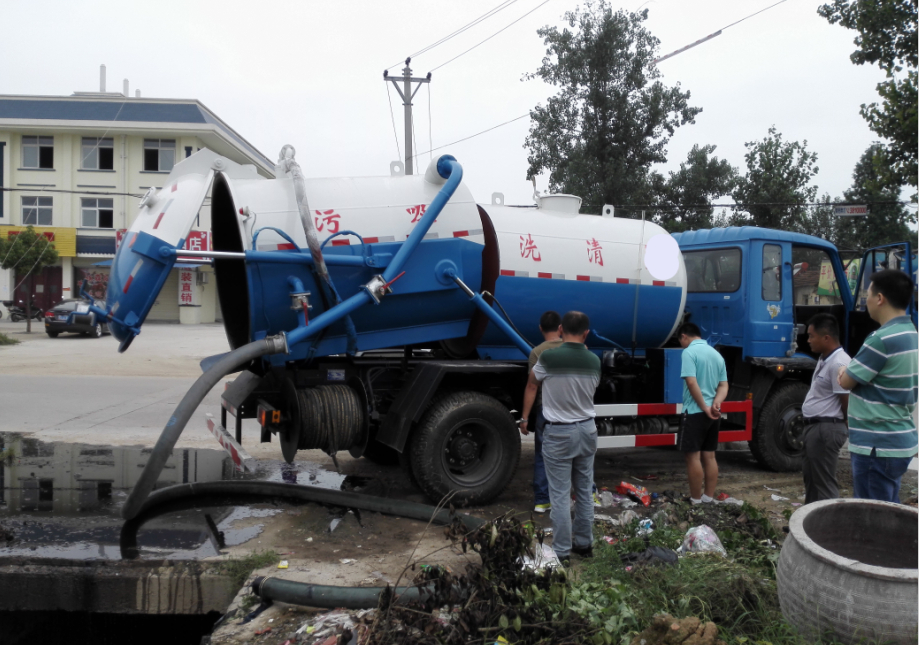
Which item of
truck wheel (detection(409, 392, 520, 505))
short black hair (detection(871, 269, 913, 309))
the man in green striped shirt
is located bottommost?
truck wheel (detection(409, 392, 520, 505))

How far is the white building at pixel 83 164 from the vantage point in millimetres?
32281

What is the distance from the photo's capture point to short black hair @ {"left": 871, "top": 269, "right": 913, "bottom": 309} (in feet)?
12.3

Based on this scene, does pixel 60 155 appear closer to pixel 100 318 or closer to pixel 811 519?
pixel 100 318

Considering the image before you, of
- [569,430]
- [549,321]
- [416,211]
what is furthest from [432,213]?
[569,430]

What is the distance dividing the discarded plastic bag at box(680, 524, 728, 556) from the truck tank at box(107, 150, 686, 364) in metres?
2.39

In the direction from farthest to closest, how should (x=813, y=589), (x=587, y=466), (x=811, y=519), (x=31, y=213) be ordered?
(x=31, y=213)
(x=587, y=466)
(x=811, y=519)
(x=813, y=589)

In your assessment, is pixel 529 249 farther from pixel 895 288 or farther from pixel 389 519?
pixel 895 288

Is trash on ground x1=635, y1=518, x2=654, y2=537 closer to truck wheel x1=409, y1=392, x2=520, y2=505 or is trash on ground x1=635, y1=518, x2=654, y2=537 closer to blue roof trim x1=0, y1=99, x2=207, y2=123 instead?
truck wheel x1=409, y1=392, x2=520, y2=505

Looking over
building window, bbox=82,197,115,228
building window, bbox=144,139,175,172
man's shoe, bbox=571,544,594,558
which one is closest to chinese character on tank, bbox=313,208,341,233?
man's shoe, bbox=571,544,594,558

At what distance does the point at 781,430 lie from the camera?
7.28 metres

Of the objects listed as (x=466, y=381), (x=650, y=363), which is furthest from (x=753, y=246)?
(x=466, y=381)

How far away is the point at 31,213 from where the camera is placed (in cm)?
3253

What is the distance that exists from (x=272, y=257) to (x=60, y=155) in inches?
1331

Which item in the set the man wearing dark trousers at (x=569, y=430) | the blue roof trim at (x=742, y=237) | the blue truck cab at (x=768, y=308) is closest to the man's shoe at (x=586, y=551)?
the man wearing dark trousers at (x=569, y=430)
